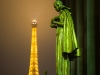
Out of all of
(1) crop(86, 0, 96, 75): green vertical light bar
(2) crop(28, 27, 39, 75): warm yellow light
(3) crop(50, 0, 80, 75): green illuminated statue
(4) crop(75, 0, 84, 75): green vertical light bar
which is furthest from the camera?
(2) crop(28, 27, 39, 75): warm yellow light

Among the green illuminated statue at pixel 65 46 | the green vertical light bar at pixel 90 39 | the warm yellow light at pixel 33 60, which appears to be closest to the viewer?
the green illuminated statue at pixel 65 46

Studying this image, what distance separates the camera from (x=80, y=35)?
36.7 feet

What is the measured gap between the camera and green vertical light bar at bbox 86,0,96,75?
9.43 meters

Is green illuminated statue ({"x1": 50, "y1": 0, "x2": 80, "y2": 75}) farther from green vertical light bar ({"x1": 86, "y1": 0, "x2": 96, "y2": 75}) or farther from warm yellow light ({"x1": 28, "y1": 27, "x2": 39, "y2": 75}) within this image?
warm yellow light ({"x1": 28, "y1": 27, "x2": 39, "y2": 75})

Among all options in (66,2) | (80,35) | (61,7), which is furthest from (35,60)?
(61,7)

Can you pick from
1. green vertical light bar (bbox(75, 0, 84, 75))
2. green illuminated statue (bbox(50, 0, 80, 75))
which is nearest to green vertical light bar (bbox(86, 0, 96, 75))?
green vertical light bar (bbox(75, 0, 84, 75))

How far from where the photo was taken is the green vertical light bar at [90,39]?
30.9 feet

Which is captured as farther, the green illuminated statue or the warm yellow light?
the warm yellow light

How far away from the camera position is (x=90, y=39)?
9594mm

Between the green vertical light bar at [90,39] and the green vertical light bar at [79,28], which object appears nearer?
the green vertical light bar at [90,39]

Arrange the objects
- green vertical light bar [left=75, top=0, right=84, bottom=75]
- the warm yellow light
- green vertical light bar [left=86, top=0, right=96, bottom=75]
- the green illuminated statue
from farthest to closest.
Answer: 1. the warm yellow light
2. green vertical light bar [left=75, top=0, right=84, bottom=75]
3. green vertical light bar [left=86, top=0, right=96, bottom=75]
4. the green illuminated statue

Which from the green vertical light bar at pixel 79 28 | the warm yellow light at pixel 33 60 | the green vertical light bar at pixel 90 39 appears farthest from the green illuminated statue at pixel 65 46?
the warm yellow light at pixel 33 60

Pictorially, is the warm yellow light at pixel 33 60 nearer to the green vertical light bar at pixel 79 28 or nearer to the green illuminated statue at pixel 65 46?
the green vertical light bar at pixel 79 28

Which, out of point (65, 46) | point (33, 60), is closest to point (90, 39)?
point (65, 46)
